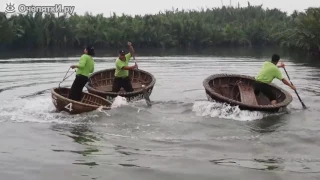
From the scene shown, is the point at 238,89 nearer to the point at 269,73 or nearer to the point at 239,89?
the point at 239,89

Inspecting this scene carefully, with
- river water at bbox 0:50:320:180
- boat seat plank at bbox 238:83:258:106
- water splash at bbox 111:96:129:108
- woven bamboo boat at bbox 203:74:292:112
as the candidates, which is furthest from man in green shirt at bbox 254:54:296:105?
water splash at bbox 111:96:129:108

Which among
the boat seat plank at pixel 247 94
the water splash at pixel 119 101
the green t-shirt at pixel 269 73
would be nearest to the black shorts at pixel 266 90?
the green t-shirt at pixel 269 73

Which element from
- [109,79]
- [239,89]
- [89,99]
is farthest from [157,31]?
[89,99]

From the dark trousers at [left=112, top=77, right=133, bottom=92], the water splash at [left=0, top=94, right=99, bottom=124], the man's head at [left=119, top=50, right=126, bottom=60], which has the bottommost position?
the water splash at [left=0, top=94, right=99, bottom=124]

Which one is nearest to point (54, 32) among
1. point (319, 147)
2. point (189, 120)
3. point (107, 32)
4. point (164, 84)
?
point (107, 32)

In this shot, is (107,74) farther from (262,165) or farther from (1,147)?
(262,165)

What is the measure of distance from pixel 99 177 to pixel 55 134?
2.87 m

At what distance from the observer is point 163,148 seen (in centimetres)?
816

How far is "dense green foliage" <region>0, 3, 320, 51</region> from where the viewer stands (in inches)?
1596

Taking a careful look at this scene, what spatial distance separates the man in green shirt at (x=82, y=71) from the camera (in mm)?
11414

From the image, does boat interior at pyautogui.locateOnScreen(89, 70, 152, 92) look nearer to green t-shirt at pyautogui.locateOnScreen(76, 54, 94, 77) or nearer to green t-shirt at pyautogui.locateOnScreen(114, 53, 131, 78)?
green t-shirt at pyautogui.locateOnScreen(114, 53, 131, 78)

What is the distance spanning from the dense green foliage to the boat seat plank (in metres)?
24.3

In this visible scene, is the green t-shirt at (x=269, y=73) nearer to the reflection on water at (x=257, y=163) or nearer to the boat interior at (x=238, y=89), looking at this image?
the boat interior at (x=238, y=89)

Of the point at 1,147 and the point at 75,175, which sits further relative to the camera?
the point at 1,147
